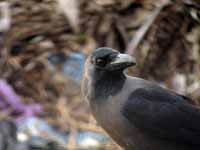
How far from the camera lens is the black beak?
7.29ft

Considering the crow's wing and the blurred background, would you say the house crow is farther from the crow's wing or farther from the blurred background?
the blurred background

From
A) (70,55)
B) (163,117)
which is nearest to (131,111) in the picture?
(163,117)

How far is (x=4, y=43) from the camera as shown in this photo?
3742 mm

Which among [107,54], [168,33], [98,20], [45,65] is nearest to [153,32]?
[168,33]

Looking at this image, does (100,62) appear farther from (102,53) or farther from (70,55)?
(70,55)

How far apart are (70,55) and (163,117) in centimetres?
165

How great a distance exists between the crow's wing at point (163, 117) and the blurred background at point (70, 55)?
78 centimetres

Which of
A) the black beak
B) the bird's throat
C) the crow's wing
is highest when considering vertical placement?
the black beak

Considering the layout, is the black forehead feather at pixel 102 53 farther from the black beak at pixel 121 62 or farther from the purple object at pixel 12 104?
the purple object at pixel 12 104

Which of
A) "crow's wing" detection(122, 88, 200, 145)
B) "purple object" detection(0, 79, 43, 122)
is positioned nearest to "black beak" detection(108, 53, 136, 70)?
"crow's wing" detection(122, 88, 200, 145)

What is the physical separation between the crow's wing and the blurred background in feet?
2.56

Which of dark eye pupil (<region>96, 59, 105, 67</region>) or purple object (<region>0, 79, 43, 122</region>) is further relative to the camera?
purple object (<region>0, 79, 43, 122</region>)

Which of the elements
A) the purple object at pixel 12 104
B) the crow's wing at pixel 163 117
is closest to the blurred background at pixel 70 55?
the purple object at pixel 12 104

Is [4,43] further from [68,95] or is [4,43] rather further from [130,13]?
[130,13]
